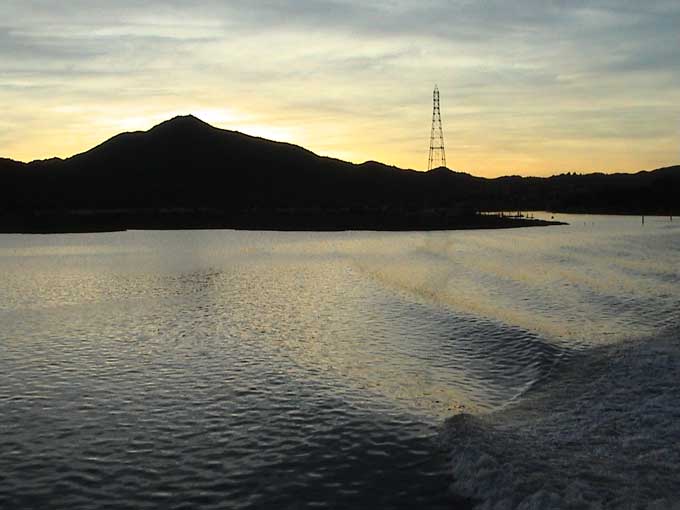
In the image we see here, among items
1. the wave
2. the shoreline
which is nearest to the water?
the wave

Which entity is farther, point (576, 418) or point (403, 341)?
point (403, 341)

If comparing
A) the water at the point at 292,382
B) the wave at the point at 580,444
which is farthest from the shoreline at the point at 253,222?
the wave at the point at 580,444

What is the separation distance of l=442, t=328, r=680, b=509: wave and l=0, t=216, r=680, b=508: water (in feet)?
0.40

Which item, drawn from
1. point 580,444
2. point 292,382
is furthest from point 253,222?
point 580,444

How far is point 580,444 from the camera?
588 inches

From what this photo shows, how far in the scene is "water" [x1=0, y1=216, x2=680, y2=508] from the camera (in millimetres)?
13320

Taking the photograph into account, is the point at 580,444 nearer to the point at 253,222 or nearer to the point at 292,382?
the point at 292,382

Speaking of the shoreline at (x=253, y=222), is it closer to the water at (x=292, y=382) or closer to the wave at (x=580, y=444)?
the water at (x=292, y=382)

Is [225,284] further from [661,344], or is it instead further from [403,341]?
[661,344]

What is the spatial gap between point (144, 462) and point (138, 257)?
64.7 meters

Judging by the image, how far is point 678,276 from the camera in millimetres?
51062

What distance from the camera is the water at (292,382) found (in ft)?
43.7

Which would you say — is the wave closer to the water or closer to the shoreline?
Result: the water

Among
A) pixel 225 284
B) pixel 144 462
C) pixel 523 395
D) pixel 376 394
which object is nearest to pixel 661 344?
pixel 523 395
